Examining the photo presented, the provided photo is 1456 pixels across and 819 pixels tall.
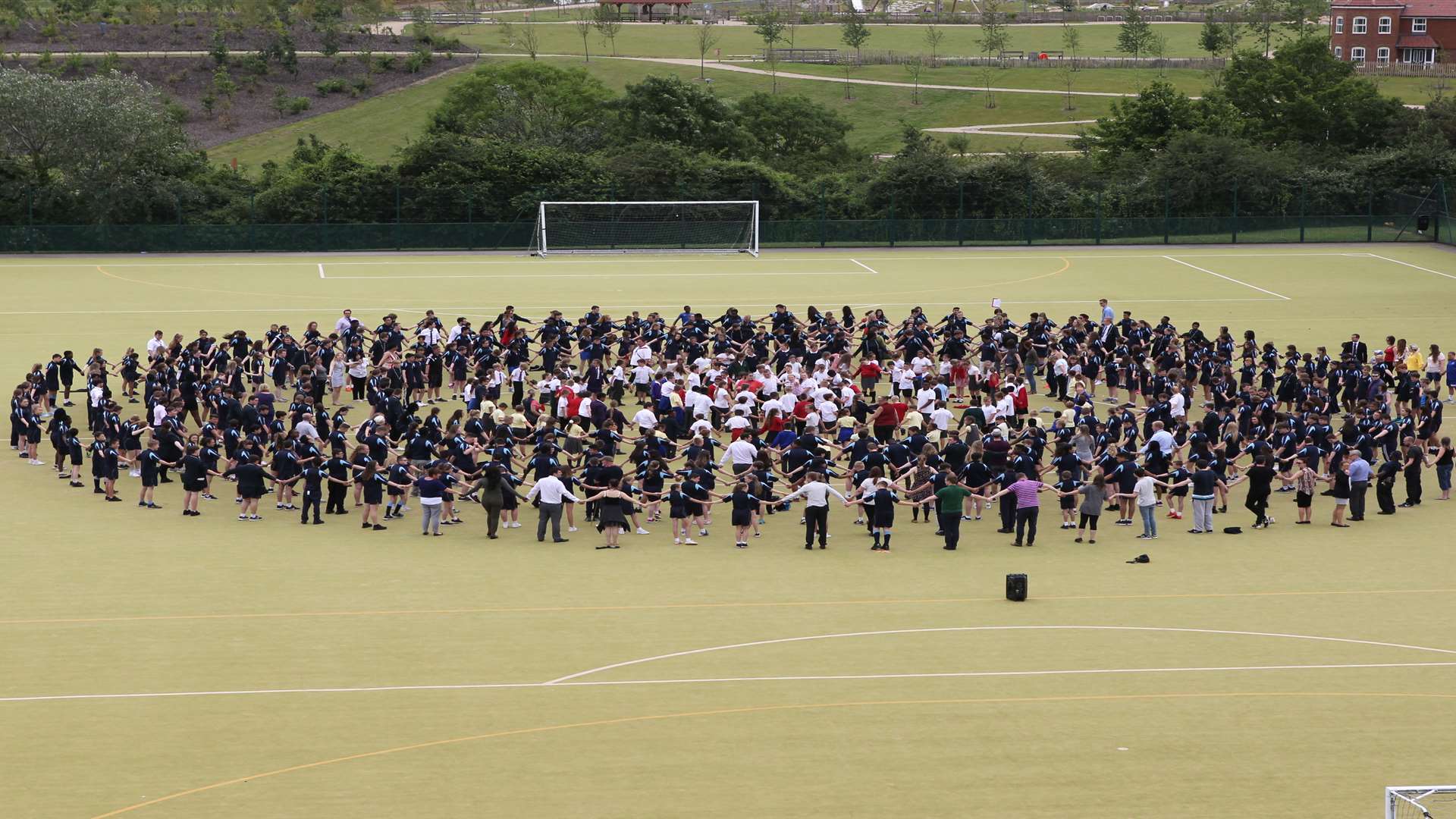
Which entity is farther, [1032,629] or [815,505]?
[815,505]

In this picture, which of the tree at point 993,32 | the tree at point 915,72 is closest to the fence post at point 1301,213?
the tree at point 915,72

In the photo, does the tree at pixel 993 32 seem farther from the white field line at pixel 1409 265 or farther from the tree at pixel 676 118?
the white field line at pixel 1409 265

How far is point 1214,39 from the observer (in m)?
114

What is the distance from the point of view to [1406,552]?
22.4 meters

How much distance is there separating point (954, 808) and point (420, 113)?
3455 inches

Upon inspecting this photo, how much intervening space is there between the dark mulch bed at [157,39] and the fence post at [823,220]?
180 ft

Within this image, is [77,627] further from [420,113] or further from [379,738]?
[420,113]

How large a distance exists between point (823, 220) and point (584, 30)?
58.9 m

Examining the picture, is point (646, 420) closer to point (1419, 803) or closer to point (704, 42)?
point (1419, 803)

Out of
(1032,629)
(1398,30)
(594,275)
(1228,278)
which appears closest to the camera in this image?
(1032,629)

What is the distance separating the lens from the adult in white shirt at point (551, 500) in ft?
74.6

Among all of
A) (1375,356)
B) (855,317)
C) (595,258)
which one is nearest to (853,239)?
(595,258)

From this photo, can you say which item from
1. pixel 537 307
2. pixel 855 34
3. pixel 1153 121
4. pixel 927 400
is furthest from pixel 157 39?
pixel 927 400

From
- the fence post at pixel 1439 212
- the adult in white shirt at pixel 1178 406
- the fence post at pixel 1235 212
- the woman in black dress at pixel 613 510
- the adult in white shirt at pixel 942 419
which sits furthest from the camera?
the fence post at pixel 1235 212
